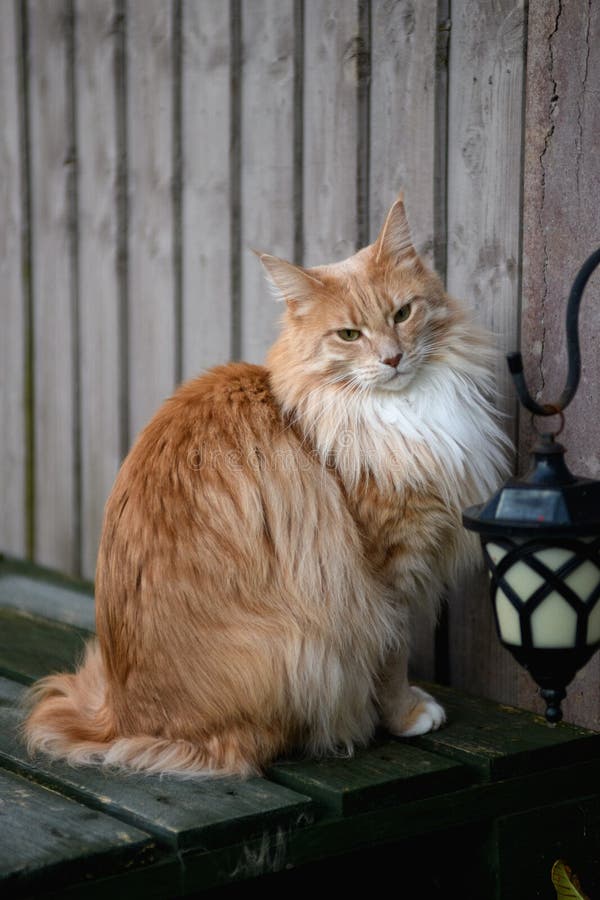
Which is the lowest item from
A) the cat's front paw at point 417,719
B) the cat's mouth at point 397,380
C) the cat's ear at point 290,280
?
the cat's front paw at point 417,719

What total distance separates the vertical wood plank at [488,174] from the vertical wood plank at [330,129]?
302 mm

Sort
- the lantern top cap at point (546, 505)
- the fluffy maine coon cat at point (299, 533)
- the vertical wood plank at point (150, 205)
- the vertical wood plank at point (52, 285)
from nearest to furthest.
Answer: the lantern top cap at point (546, 505) → the fluffy maine coon cat at point (299, 533) → the vertical wood plank at point (150, 205) → the vertical wood plank at point (52, 285)

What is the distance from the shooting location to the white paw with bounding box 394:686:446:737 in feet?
7.84

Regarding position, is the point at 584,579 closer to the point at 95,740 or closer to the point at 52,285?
the point at 95,740

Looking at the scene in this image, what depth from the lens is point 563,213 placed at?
2.37 metres

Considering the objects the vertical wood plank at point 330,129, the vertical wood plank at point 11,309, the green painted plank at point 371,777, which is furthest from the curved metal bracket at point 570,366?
the vertical wood plank at point 11,309

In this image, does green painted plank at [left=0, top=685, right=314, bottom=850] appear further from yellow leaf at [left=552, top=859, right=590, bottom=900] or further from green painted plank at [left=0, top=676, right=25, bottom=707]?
yellow leaf at [left=552, top=859, right=590, bottom=900]

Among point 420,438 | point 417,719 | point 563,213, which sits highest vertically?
point 563,213

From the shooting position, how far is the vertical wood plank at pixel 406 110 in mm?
2586

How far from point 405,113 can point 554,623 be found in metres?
1.42

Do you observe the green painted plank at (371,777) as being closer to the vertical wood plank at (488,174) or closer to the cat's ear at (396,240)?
the vertical wood plank at (488,174)

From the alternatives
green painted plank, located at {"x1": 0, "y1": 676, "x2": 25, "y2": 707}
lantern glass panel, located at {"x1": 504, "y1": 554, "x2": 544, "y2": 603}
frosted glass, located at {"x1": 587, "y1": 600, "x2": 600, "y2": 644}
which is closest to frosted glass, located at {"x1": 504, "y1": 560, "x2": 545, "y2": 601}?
lantern glass panel, located at {"x1": 504, "y1": 554, "x2": 544, "y2": 603}

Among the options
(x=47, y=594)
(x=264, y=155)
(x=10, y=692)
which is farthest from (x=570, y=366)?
(x=47, y=594)

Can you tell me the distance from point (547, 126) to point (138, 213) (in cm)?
145
